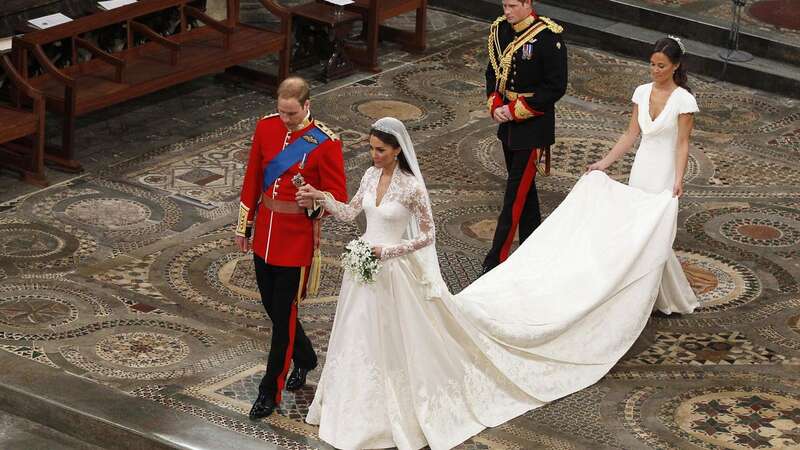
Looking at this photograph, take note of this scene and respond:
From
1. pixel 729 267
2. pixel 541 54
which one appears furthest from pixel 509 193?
pixel 729 267

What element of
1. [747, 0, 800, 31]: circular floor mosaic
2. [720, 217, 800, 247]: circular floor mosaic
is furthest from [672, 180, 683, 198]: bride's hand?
[747, 0, 800, 31]: circular floor mosaic

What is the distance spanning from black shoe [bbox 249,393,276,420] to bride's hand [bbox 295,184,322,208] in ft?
3.46

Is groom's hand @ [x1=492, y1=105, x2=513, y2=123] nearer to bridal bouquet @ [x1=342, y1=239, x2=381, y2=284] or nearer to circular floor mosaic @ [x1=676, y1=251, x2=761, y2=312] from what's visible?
circular floor mosaic @ [x1=676, y1=251, x2=761, y2=312]

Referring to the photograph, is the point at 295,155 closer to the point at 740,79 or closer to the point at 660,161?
the point at 660,161

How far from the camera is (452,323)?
329 inches

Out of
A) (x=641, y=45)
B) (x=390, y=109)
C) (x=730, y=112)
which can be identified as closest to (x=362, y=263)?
(x=390, y=109)

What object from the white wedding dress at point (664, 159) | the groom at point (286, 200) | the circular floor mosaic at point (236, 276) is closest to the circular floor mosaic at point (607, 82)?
the white wedding dress at point (664, 159)

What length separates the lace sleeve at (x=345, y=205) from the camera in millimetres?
8031

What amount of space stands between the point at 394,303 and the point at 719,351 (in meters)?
2.41

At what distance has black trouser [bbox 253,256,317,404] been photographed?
816 cm

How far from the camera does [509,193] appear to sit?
10.4 metres

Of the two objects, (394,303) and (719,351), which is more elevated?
(394,303)

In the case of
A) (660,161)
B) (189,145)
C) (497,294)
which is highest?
(660,161)

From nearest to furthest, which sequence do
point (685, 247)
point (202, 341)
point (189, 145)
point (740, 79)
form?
point (202, 341) → point (685, 247) → point (189, 145) → point (740, 79)
